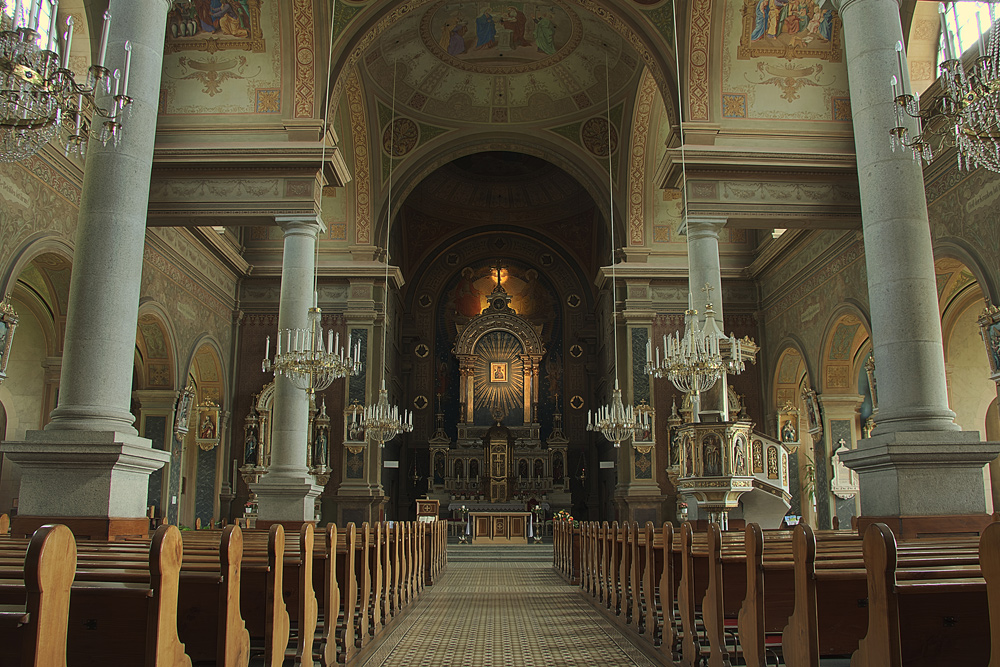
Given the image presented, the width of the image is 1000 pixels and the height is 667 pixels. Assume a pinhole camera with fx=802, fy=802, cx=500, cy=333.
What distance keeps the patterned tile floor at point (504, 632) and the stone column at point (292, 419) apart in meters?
2.08

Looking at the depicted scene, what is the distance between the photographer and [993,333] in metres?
9.73

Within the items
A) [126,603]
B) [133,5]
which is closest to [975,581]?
[126,603]

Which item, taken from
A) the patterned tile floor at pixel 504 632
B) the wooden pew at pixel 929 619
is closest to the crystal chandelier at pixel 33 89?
the patterned tile floor at pixel 504 632

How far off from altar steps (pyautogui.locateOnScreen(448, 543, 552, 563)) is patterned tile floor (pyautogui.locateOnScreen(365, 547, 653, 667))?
5345mm

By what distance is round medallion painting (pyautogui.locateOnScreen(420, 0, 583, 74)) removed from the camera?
16500 mm

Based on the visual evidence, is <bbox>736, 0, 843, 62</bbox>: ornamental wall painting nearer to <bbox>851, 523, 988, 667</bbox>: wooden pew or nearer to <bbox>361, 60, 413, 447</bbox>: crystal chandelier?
<bbox>361, 60, 413, 447</bbox>: crystal chandelier

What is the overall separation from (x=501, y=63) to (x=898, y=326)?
13055mm

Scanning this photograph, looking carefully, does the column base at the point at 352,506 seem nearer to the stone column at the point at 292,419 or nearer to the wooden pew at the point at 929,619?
the stone column at the point at 292,419

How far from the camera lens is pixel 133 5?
6.99m

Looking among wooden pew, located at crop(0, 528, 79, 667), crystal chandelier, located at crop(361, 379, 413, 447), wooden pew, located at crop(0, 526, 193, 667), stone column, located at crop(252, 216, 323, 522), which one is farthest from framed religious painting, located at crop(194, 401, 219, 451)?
wooden pew, located at crop(0, 528, 79, 667)

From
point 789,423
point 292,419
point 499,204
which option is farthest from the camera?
point 499,204

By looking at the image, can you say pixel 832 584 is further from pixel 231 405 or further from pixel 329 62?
pixel 231 405

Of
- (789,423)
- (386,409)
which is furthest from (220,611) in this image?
(789,423)

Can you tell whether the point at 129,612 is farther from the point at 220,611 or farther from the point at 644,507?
the point at 644,507
